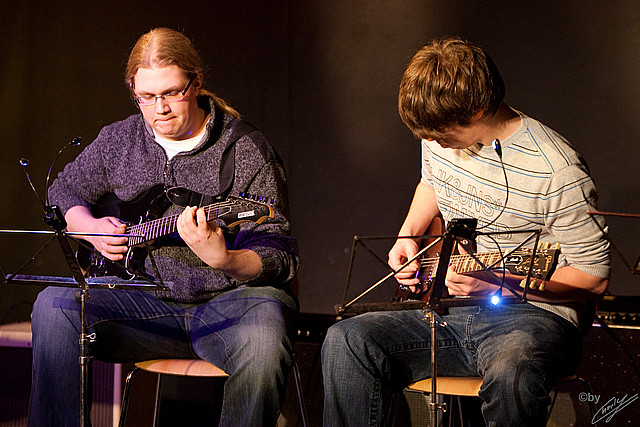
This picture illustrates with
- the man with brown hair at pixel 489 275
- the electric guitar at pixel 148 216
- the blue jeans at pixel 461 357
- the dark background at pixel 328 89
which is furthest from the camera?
the dark background at pixel 328 89

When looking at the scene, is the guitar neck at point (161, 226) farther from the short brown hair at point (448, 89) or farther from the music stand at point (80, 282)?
the short brown hair at point (448, 89)

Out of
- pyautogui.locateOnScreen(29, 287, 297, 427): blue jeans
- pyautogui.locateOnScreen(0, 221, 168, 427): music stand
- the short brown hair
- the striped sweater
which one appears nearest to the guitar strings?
pyautogui.locateOnScreen(29, 287, 297, 427): blue jeans

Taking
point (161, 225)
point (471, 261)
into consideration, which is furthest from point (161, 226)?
point (471, 261)

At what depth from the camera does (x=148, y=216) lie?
2.50m

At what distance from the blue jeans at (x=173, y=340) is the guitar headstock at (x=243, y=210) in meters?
0.26

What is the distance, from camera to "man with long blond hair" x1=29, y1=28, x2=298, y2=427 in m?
2.15

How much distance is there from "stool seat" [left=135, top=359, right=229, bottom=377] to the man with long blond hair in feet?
0.09

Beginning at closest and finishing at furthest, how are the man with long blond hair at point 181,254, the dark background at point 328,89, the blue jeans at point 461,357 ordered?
the blue jeans at point 461,357 < the man with long blond hair at point 181,254 < the dark background at point 328,89

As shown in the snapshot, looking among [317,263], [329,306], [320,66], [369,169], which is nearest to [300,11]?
[320,66]

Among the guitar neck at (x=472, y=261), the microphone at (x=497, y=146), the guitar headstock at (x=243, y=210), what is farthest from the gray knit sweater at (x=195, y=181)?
the microphone at (x=497, y=146)

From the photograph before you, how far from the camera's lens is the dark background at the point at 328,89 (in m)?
3.36

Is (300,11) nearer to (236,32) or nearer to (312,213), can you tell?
(236,32)

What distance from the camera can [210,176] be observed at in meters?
2.51

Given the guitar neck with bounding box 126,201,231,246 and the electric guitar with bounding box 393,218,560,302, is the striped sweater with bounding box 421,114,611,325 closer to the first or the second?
the electric guitar with bounding box 393,218,560,302
